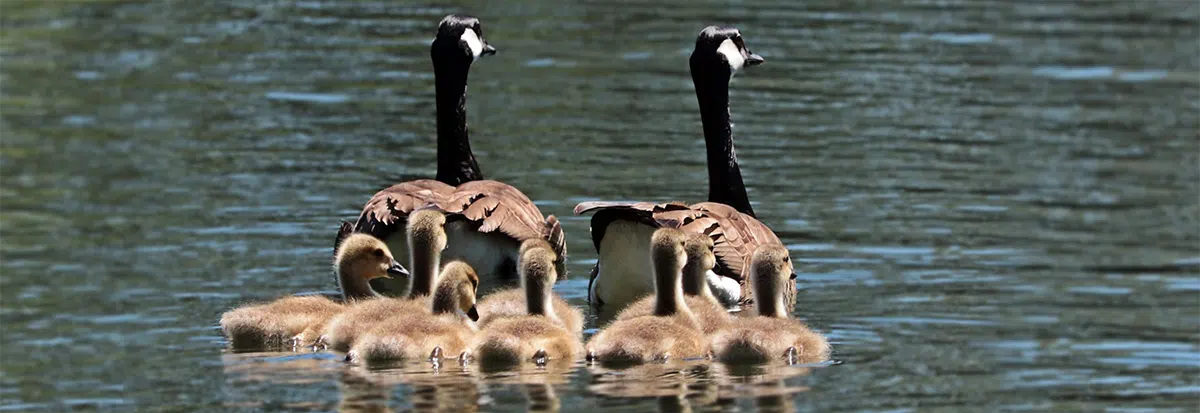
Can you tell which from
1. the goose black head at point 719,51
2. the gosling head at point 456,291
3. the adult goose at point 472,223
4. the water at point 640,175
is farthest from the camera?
the goose black head at point 719,51

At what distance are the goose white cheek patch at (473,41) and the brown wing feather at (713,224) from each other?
145 inches

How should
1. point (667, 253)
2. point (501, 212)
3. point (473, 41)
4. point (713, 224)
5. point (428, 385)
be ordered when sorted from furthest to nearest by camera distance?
1. point (473, 41)
2. point (501, 212)
3. point (713, 224)
4. point (667, 253)
5. point (428, 385)

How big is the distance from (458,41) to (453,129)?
81cm

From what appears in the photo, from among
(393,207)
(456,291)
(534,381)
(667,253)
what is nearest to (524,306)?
(456,291)

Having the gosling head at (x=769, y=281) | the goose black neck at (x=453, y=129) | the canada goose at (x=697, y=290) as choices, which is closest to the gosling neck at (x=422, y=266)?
the canada goose at (x=697, y=290)

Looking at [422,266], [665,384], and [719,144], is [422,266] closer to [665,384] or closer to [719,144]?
[665,384]

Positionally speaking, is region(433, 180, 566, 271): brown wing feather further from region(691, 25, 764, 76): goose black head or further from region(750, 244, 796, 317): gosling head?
region(750, 244, 796, 317): gosling head

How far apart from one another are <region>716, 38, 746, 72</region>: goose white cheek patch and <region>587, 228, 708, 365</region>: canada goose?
427 centimetres

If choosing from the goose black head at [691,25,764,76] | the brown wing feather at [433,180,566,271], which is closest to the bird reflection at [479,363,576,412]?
the brown wing feather at [433,180,566,271]

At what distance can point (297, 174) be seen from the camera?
1922cm

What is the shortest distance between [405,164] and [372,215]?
522cm

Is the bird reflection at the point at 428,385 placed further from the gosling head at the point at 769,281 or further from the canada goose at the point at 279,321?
the gosling head at the point at 769,281

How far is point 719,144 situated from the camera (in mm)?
16547

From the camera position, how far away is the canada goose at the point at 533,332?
11.7 m
